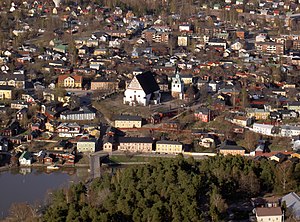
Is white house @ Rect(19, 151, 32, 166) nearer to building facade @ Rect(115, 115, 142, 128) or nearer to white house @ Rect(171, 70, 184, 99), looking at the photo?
building facade @ Rect(115, 115, 142, 128)

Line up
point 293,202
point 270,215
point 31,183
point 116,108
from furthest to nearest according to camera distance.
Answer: point 116,108
point 31,183
point 293,202
point 270,215

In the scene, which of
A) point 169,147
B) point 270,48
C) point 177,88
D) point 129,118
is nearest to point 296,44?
point 270,48

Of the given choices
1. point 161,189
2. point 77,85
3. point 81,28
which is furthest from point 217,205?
point 81,28

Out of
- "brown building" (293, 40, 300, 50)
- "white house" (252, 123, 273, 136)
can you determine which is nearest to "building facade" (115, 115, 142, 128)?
"white house" (252, 123, 273, 136)

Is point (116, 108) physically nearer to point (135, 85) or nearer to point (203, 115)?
point (135, 85)

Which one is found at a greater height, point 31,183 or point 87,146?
point 87,146
